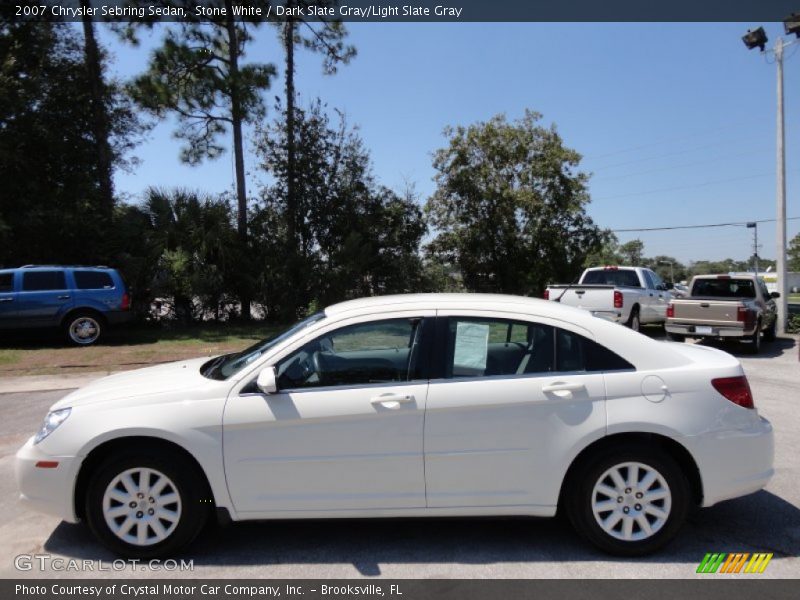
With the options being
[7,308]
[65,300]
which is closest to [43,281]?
[65,300]

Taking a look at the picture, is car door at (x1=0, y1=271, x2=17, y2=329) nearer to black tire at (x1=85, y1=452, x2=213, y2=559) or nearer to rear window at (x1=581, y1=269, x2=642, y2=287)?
black tire at (x1=85, y1=452, x2=213, y2=559)

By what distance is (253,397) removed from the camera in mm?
3463

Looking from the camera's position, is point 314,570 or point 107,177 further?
point 107,177

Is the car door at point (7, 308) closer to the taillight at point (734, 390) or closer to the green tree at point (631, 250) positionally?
the taillight at point (734, 390)

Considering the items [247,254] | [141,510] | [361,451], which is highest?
[247,254]

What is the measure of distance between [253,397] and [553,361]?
1.83 m

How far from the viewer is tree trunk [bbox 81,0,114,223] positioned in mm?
18875

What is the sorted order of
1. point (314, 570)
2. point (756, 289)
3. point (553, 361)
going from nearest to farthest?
point (314, 570) → point (553, 361) → point (756, 289)

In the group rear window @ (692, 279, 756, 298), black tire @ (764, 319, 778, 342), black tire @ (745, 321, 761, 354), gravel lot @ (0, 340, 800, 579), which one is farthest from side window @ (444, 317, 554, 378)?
black tire @ (764, 319, 778, 342)

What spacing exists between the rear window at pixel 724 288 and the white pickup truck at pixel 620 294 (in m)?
1.42

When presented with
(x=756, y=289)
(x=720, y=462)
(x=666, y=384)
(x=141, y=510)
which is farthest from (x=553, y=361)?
(x=756, y=289)

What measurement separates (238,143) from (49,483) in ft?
60.6

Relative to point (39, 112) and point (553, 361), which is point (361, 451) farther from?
point (39, 112)

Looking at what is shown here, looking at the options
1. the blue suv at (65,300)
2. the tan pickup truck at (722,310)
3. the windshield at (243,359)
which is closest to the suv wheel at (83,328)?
the blue suv at (65,300)
